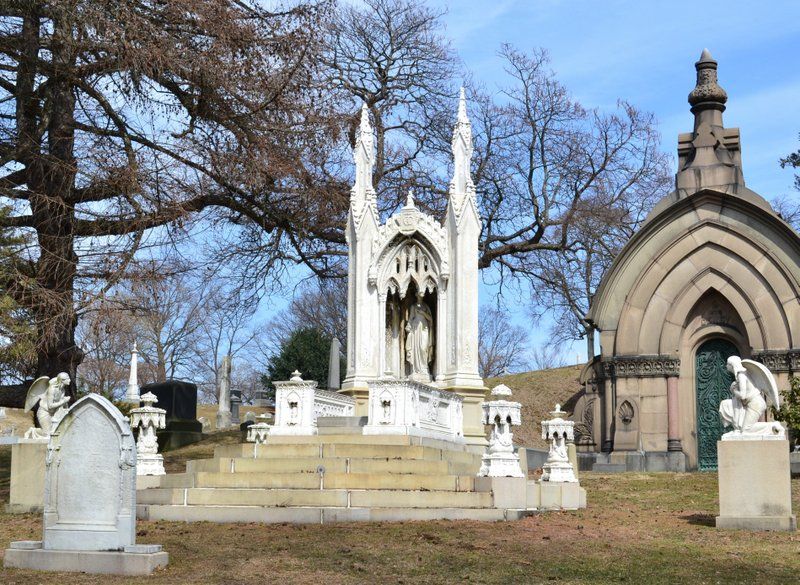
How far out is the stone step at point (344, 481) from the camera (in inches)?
622

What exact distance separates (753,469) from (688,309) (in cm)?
1318

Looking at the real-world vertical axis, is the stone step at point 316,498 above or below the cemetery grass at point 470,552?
above

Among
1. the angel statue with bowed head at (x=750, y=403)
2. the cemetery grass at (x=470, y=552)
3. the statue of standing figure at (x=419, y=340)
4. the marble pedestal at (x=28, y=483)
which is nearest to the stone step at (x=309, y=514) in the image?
the cemetery grass at (x=470, y=552)

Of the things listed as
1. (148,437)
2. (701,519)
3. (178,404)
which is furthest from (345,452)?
(178,404)

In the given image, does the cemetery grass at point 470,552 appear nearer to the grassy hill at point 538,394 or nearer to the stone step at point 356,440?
the stone step at point 356,440

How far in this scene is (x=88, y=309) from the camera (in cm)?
1861

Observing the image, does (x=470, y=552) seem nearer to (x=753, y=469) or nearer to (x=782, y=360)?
(x=753, y=469)

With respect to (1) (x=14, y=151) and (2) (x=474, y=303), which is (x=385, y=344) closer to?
(2) (x=474, y=303)

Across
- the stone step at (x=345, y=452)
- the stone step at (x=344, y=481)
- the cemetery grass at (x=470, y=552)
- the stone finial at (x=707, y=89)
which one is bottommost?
the cemetery grass at (x=470, y=552)

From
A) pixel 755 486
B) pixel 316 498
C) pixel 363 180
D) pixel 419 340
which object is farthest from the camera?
pixel 363 180

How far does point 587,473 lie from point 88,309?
37.9 ft

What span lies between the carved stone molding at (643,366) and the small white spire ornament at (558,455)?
9.30 metres

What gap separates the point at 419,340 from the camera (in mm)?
22797

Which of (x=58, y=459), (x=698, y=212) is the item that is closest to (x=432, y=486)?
(x=58, y=459)
